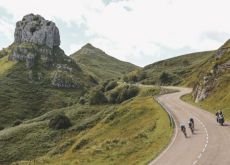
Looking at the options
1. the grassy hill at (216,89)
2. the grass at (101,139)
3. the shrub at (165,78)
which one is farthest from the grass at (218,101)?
the shrub at (165,78)

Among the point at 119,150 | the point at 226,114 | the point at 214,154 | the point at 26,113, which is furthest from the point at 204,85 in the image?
the point at 26,113

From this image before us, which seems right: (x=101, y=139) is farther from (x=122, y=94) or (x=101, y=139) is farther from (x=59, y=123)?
(x=122, y=94)

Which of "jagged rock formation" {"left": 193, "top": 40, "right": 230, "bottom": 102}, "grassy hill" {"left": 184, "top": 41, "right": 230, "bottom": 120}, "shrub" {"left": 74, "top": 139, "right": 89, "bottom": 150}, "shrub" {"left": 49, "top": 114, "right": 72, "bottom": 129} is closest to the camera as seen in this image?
"shrub" {"left": 74, "top": 139, "right": 89, "bottom": 150}

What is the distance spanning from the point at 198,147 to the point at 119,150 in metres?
9.44

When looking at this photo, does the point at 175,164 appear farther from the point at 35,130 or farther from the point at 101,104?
the point at 101,104

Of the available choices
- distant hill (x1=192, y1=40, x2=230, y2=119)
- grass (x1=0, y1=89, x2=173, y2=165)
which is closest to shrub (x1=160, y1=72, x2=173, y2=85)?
grass (x1=0, y1=89, x2=173, y2=165)

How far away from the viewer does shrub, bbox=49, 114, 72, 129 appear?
108738 millimetres

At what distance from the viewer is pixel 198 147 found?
128ft

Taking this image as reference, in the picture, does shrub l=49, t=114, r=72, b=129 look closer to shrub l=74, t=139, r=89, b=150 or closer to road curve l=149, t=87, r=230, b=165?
shrub l=74, t=139, r=89, b=150

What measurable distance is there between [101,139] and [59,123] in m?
43.1

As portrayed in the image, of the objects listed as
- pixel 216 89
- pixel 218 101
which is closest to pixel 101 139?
pixel 218 101

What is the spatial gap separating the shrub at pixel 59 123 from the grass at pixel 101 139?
1739 mm

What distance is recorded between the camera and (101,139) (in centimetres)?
6719

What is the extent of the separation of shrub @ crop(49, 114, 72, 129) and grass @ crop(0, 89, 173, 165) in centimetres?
174
